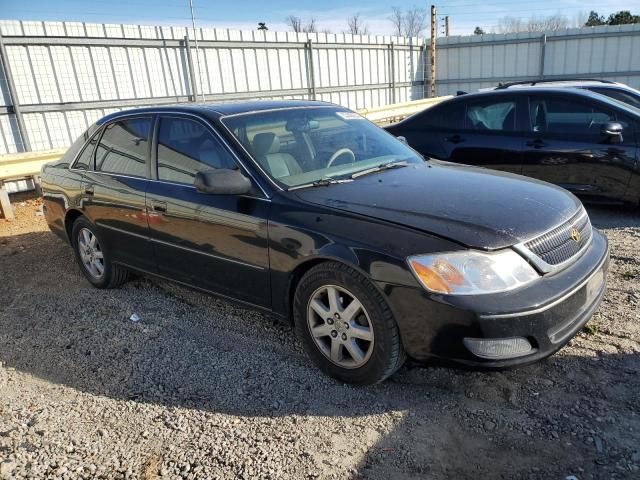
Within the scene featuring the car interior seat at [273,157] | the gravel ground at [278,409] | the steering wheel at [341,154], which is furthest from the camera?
the steering wheel at [341,154]

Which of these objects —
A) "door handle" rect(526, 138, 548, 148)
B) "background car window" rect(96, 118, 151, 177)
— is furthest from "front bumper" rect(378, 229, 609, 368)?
"door handle" rect(526, 138, 548, 148)

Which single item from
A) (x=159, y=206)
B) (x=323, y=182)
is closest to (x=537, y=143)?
(x=323, y=182)

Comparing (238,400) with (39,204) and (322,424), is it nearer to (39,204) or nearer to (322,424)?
(322,424)

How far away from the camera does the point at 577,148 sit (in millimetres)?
5953

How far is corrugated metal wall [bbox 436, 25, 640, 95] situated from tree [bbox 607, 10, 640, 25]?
51.3 ft

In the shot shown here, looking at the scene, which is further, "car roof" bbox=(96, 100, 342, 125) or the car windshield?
"car roof" bbox=(96, 100, 342, 125)

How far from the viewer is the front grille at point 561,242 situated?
9.12 feet

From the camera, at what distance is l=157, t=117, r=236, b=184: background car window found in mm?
3635

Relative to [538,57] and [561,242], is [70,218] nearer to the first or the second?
[561,242]

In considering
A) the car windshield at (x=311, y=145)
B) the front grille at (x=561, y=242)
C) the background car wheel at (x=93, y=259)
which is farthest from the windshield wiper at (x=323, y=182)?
the background car wheel at (x=93, y=259)

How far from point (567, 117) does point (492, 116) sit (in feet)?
2.85

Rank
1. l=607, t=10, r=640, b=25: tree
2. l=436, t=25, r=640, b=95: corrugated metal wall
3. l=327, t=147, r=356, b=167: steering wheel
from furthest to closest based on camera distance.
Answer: l=607, t=10, r=640, b=25: tree
l=436, t=25, r=640, b=95: corrugated metal wall
l=327, t=147, r=356, b=167: steering wheel

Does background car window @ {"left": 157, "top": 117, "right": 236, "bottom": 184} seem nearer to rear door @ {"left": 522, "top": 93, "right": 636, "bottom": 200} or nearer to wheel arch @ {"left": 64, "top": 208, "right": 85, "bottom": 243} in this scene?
wheel arch @ {"left": 64, "top": 208, "right": 85, "bottom": 243}

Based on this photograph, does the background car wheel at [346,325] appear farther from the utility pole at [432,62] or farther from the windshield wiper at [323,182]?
the utility pole at [432,62]
